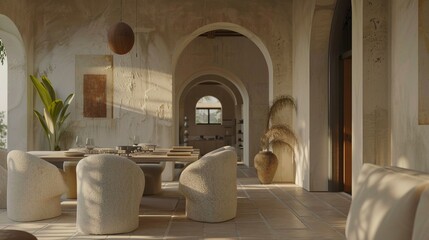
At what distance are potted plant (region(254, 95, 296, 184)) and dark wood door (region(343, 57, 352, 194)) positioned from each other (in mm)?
1412

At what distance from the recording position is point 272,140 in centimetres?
924

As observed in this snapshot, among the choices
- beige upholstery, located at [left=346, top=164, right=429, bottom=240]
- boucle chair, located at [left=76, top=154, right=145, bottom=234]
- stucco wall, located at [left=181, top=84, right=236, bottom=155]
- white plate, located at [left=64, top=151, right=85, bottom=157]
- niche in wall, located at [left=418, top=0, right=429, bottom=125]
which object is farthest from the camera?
stucco wall, located at [left=181, top=84, right=236, bottom=155]

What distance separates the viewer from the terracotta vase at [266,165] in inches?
352

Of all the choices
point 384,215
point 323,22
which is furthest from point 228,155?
point 323,22

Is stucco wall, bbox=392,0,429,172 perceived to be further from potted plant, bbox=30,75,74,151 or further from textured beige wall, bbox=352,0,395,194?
potted plant, bbox=30,75,74,151

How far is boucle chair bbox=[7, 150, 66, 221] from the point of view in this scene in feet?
17.8

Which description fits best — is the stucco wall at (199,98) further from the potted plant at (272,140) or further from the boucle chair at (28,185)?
the boucle chair at (28,185)

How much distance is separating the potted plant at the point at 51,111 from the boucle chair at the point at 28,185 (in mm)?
3453

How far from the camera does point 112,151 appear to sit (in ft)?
19.9

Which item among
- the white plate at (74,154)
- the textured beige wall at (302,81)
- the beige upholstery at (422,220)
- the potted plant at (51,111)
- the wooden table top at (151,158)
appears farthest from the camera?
the potted plant at (51,111)

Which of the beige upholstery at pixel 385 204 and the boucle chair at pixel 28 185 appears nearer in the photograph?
Answer: the beige upholstery at pixel 385 204

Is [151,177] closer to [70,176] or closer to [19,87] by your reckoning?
[70,176]

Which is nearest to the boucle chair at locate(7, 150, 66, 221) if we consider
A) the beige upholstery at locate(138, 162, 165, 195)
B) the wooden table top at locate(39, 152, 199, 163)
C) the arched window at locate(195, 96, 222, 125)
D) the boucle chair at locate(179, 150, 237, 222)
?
the wooden table top at locate(39, 152, 199, 163)

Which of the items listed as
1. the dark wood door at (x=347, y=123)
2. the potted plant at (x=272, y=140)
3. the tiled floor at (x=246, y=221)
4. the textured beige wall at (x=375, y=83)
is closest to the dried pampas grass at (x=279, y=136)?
the potted plant at (x=272, y=140)
